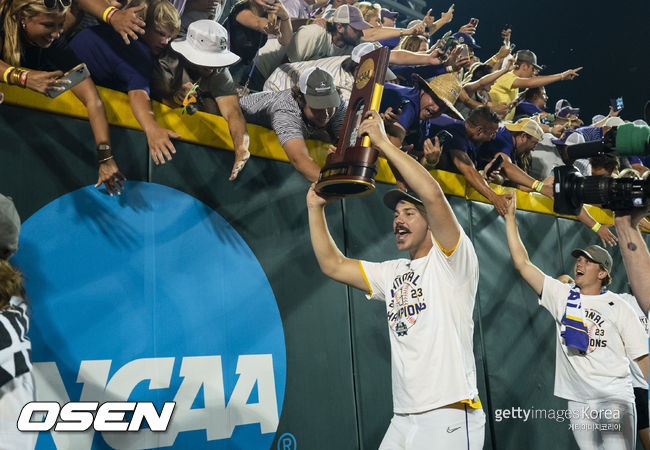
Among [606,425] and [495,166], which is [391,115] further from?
[606,425]

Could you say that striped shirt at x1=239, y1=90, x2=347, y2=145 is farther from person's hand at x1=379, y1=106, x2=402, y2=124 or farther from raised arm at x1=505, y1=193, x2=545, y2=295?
raised arm at x1=505, y1=193, x2=545, y2=295

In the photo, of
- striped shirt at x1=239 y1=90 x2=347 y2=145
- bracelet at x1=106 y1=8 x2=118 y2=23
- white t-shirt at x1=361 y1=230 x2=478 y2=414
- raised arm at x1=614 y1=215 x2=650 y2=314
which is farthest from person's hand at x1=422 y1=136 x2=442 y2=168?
bracelet at x1=106 y1=8 x2=118 y2=23

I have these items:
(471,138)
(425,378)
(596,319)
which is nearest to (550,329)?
(596,319)

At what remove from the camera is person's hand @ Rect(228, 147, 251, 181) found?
3559 millimetres

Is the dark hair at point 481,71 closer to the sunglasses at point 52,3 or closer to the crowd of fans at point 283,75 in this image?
the crowd of fans at point 283,75

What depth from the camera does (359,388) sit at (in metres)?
3.87

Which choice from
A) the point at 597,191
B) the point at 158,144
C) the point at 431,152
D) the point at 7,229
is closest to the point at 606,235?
the point at 431,152

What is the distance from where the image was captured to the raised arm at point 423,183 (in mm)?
2473

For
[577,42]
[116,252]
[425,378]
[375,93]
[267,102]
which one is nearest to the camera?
[425,378]

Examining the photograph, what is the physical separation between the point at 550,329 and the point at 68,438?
432 cm

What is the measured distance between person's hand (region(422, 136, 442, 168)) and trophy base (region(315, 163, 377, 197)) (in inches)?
80.0

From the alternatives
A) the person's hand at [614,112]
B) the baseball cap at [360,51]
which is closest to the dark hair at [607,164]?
the baseball cap at [360,51]

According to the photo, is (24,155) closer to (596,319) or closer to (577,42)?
(596,319)

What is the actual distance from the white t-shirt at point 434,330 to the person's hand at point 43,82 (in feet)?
6.33
